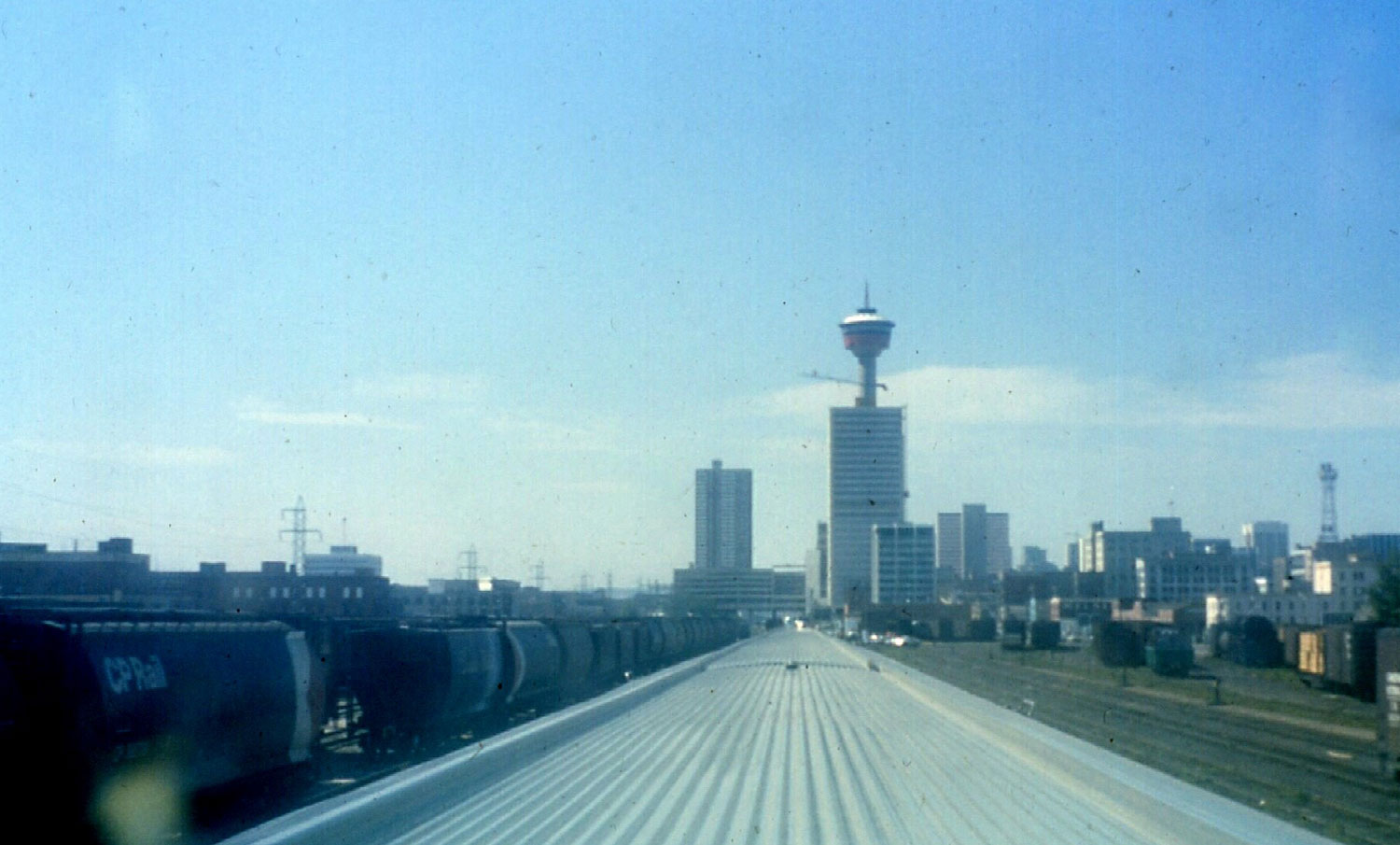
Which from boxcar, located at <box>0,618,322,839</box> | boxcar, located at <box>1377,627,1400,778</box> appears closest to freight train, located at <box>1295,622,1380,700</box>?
boxcar, located at <box>1377,627,1400,778</box>


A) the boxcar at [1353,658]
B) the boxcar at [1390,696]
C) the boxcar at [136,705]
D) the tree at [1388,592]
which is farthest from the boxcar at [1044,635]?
the boxcar at [136,705]

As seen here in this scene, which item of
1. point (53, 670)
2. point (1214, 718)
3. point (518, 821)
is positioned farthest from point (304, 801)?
point (1214, 718)

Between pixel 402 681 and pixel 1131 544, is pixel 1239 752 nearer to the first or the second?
pixel 402 681

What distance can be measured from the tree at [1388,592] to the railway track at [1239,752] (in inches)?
691

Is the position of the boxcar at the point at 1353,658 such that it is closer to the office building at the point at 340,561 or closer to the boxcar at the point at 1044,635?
the boxcar at the point at 1044,635

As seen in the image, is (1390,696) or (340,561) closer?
(1390,696)

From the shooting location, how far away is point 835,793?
43.2 ft

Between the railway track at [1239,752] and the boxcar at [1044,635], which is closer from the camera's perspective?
the railway track at [1239,752]

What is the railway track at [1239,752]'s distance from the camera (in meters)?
20.2

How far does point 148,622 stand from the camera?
59.0 ft

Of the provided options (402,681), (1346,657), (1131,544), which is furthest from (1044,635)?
(1131,544)

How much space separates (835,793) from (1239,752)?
19873mm

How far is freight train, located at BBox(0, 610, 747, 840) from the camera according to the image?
50.3 ft

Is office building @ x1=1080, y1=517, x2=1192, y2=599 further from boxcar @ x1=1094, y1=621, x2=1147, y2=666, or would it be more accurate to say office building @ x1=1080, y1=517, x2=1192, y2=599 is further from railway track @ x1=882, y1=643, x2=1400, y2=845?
railway track @ x1=882, y1=643, x2=1400, y2=845
